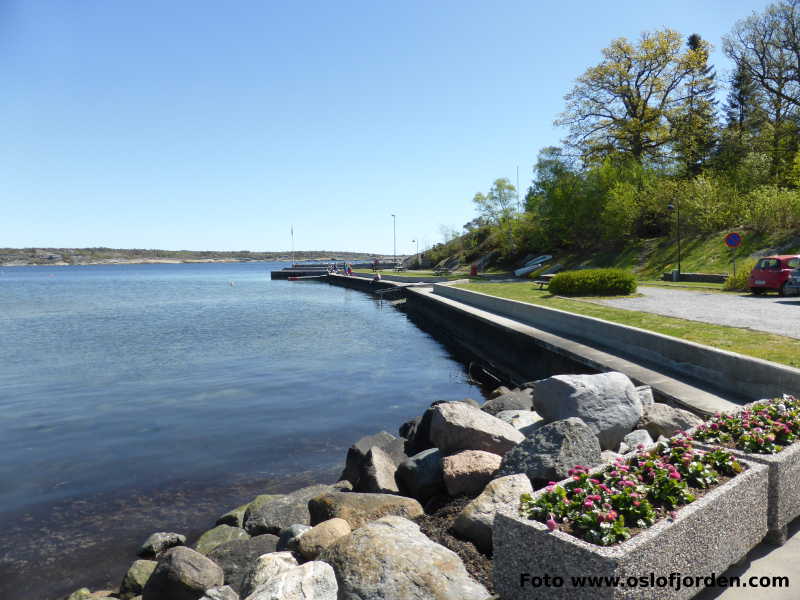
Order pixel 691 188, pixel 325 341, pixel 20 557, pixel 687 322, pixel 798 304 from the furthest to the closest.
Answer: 1. pixel 691 188
2. pixel 325 341
3. pixel 798 304
4. pixel 687 322
5. pixel 20 557

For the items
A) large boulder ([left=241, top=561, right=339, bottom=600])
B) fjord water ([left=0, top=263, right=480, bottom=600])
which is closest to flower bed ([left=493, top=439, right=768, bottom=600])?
large boulder ([left=241, top=561, right=339, bottom=600])

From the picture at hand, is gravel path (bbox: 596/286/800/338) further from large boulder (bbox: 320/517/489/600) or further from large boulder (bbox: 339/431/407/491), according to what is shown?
large boulder (bbox: 320/517/489/600)

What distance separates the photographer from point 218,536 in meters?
7.31

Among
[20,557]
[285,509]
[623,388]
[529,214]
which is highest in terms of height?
[529,214]

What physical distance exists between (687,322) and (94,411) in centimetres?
1567

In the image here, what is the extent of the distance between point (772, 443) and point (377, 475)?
457cm

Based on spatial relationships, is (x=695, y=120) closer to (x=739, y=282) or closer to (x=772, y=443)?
(x=739, y=282)

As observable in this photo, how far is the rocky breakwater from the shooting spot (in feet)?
13.8

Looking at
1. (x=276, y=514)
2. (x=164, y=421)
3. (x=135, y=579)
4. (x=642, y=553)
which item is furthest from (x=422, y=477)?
(x=164, y=421)

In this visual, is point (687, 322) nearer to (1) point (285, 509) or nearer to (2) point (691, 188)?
(1) point (285, 509)

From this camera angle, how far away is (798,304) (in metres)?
17.7

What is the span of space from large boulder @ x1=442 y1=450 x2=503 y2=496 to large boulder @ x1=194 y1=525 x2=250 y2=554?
285 cm

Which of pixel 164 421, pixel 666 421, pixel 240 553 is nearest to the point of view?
pixel 240 553

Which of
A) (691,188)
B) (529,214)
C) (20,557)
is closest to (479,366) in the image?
(20,557)
